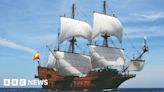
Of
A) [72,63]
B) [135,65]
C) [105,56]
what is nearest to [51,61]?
[72,63]

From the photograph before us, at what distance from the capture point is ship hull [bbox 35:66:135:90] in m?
94.7

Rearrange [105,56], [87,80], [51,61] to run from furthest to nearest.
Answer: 1. [51,61]
2. [105,56]
3. [87,80]

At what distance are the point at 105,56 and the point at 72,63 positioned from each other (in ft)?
32.4

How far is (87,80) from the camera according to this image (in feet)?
320

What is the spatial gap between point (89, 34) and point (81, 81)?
47.6 feet

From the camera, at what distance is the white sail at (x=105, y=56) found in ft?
331

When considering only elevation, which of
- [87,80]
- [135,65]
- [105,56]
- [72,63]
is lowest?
[87,80]

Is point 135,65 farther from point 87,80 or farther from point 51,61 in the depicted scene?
point 51,61

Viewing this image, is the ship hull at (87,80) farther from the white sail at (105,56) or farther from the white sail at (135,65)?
the white sail at (105,56)

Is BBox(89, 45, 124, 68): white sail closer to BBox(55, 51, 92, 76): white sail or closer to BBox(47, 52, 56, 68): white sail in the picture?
BBox(55, 51, 92, 76): white sail

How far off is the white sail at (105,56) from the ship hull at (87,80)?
454 centimetres

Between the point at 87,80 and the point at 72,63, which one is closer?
the point at 87,80

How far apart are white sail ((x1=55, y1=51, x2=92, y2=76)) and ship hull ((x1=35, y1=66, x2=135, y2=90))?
6.56 feet

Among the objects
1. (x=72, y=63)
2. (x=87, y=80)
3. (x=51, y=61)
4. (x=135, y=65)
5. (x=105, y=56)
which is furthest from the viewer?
(x=51, y=61)
